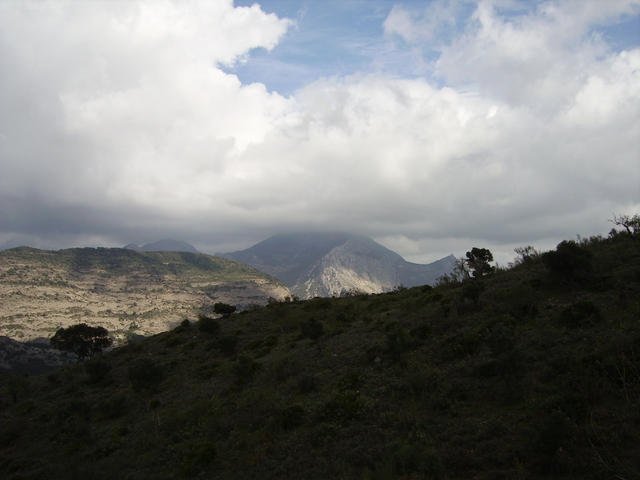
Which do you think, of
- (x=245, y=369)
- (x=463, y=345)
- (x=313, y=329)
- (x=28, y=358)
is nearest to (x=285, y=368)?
Answer: (x=245, y=369)

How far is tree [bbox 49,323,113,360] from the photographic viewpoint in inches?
2053

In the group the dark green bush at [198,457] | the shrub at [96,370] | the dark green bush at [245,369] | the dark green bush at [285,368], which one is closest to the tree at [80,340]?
the shrub at [96,370]

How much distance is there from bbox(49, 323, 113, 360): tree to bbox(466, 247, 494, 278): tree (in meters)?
59.7

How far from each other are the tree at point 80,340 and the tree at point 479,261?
2352 inches

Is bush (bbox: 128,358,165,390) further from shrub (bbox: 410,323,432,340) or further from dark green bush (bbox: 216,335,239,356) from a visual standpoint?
shrub (bbox: 410,323,432,340)

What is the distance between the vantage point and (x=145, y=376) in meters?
29.4

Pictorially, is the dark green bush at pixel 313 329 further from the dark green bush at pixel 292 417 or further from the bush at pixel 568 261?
the bush at pixel 568 261

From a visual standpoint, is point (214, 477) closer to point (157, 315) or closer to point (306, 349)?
point (306, 349)

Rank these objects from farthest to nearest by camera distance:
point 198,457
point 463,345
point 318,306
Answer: point 318,306 → point 463,345 → point 198,457

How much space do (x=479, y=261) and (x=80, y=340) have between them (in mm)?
63282

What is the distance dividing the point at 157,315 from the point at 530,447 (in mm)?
187491

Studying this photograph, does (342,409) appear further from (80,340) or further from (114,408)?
(80,340)

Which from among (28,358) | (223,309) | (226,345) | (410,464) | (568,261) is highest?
(568,261)

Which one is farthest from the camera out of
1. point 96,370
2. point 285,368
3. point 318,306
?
point 318,306
